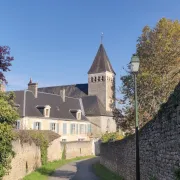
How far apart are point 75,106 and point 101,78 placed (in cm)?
1176

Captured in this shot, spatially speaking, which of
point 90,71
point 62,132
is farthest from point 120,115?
point 90,71

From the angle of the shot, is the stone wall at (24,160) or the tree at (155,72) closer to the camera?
the stone wall at (24,160)

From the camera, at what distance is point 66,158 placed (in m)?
31.7

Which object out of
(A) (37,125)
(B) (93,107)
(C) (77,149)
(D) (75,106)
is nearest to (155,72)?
(C) (77,149)

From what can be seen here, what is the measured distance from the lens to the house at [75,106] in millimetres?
36375

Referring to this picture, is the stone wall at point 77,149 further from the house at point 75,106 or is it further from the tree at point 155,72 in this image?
the tree at point 155,72

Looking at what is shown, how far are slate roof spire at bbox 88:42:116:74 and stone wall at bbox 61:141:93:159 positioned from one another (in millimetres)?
22330

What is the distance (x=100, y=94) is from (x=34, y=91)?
18.2m

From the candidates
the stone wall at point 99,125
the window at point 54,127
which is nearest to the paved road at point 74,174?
the window at point 54,127

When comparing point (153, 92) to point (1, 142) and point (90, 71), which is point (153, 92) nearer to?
point (1, 142)

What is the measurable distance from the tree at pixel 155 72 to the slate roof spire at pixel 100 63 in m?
35.6

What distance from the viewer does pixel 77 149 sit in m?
35.3

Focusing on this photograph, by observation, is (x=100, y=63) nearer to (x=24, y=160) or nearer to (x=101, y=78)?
(x=101, y=78)

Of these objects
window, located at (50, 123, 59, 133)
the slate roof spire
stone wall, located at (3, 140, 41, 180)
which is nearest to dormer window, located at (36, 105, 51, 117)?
window, located at (50, 123, 59, 133)
